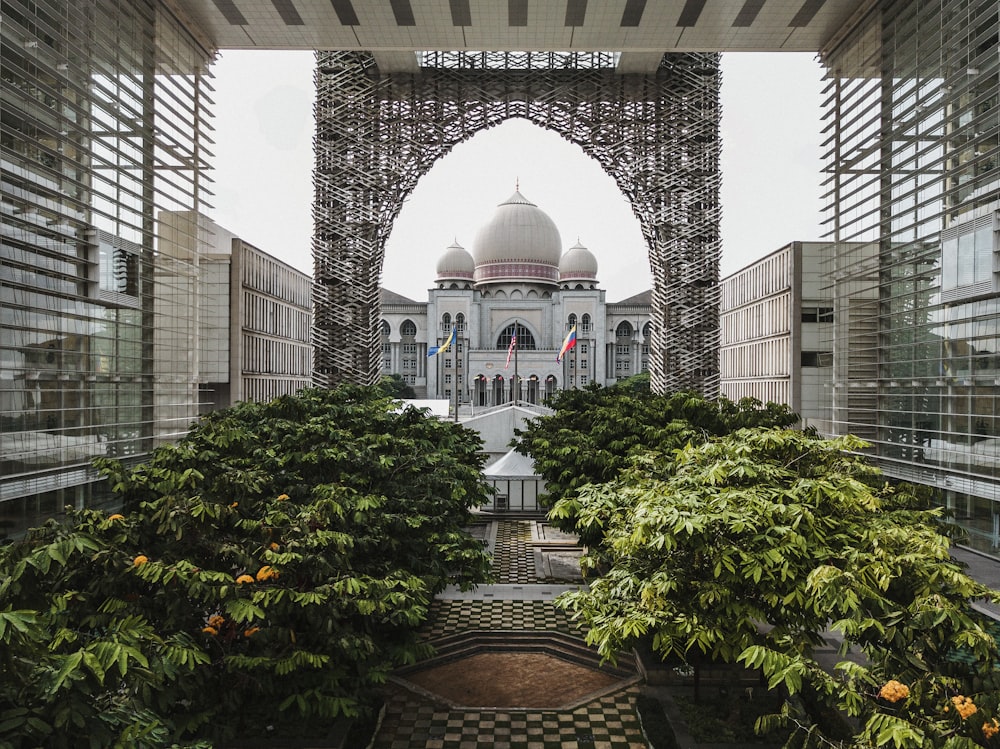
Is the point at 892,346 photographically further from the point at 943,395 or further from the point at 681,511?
the point at 681,511

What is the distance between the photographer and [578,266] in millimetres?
82625

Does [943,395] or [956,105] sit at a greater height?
[956,105]

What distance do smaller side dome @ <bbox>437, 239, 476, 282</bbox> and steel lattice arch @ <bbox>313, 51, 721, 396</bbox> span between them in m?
55.3

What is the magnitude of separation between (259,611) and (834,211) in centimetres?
1959

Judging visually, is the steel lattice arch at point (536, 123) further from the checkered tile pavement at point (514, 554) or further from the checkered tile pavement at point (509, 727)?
the checkered tile pavement at point (509, 727)

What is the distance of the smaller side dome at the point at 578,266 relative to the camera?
82562 millimetres

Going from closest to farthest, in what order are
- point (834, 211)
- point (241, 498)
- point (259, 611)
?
point (259, 611)
point (241, 498)
point (834, 211)

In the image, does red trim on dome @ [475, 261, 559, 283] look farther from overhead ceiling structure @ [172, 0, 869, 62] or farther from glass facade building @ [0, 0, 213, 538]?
glass facade building @ [0, 0, 213, 538]

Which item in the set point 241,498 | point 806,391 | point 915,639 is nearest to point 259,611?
point 241,498

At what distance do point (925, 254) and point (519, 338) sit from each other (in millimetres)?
64501

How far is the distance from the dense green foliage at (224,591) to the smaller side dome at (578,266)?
71434mm

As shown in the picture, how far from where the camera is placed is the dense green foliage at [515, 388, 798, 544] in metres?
16.2

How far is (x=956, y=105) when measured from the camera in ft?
49.5

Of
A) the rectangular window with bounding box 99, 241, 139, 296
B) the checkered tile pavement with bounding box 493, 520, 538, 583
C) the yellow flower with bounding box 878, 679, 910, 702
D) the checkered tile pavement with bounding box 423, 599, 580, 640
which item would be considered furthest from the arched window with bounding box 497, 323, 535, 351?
the yellow flower with bounding box 878, 679, 910, 702
